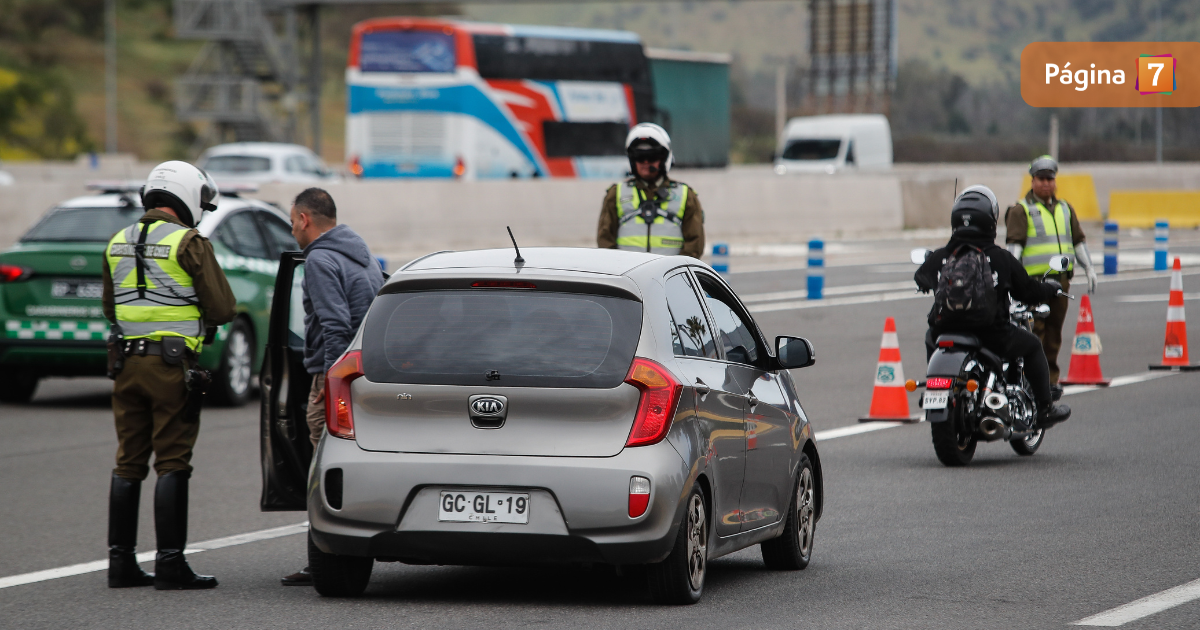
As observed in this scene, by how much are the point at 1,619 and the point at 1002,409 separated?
6.41 m

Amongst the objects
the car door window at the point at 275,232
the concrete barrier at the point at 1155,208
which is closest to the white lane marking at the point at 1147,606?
the car door window at the point at 275,232

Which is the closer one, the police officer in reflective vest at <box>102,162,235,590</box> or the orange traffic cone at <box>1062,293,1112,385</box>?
the police officer in reflective vest at <box>102,162,235,590</box>

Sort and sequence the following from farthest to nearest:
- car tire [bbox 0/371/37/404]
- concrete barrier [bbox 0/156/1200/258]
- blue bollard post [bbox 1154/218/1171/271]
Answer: blue bollard post [bbox 1154/218/1171/271], concrete barrier [bbox 0/156/1200/258], car tire [bbox 0/371/37/404]

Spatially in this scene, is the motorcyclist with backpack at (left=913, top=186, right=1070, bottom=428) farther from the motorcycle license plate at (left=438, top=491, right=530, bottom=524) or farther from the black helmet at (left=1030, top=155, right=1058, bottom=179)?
the motorcycle license plate at (left=438, top=491, right=530, bottom=524)

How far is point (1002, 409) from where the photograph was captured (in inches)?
432

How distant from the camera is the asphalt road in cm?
664

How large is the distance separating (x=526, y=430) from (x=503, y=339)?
369 millimetres

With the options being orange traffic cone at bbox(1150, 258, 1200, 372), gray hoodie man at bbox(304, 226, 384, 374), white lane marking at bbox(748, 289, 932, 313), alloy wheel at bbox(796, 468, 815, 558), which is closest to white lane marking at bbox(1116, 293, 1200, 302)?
white lane marking at bbox(748, 289, 932, 313)

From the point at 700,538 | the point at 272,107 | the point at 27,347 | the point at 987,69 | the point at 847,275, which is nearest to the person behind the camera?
the point at 700,538

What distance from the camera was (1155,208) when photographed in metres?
42.2

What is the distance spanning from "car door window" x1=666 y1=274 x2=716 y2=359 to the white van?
1821 inches

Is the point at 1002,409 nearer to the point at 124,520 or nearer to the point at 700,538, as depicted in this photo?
the point at 700,538

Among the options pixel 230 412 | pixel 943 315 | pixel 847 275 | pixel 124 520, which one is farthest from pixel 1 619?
pixel 847 275

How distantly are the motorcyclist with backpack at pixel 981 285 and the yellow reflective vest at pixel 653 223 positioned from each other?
1.94 meters
